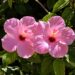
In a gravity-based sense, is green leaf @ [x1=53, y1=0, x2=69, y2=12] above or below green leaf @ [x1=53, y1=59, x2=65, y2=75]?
above

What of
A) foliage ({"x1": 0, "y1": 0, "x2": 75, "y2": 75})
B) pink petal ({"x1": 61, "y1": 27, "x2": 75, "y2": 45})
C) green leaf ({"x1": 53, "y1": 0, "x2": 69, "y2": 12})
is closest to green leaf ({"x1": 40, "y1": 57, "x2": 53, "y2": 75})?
foliage ({"x1": 0, "y1": 0, "x2": 75, "y2": 75})

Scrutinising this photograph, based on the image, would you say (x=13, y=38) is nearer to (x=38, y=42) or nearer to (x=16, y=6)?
(x=38, y=42)

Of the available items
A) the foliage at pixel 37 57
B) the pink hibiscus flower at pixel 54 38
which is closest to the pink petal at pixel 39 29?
the pink hibiscus flower at pixel 54 38

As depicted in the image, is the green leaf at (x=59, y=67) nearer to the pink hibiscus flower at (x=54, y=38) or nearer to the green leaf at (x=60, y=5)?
the pink hibiscus flower at (x=54, y=38)

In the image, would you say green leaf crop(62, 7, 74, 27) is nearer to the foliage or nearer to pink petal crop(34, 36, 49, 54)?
the foliage

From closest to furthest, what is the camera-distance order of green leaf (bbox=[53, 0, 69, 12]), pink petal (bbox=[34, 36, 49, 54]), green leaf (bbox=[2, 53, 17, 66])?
pink petal (bbox=[34, 36, 49, 54])
green leaf (bbox=[2, 53, 17, 66])
green leaf (bbox=[53, 0, 69, 12])

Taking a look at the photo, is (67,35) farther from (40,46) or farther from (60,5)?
(60,5)

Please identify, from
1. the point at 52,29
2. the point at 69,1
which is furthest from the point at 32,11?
the point at 52,29
